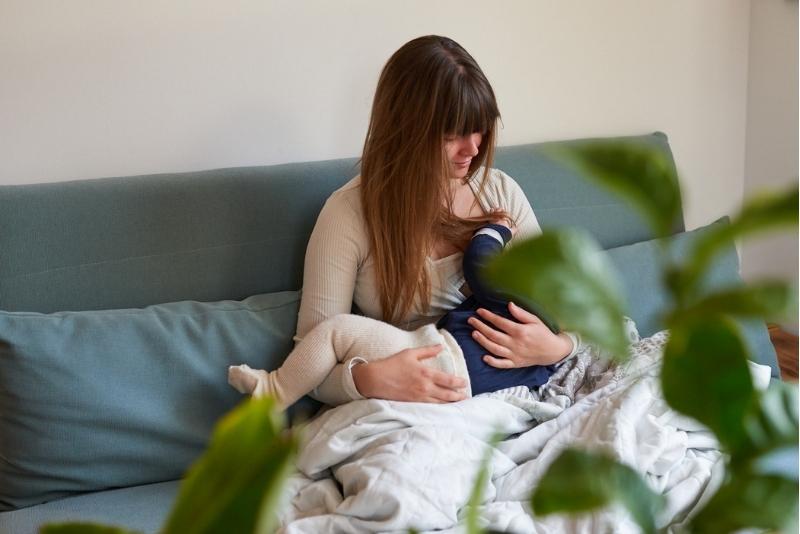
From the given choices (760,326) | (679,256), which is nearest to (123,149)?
(679,256)

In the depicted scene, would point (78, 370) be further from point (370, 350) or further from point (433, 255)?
point (433, 255)

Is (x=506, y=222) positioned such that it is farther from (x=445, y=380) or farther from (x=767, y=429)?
(x=767, y=429)

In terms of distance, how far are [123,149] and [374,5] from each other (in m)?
0.64

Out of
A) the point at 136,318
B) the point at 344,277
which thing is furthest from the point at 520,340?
the point at 136,318

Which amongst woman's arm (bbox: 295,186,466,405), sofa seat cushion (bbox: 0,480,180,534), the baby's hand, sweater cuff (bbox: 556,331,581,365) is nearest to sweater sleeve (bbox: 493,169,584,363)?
the baby's hand

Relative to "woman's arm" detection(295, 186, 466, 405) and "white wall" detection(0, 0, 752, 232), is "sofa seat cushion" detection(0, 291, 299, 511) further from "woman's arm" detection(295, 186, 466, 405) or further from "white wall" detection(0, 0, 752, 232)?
"white wall" detection(0, 0, 752, 232)

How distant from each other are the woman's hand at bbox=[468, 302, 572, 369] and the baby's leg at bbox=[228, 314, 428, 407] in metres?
0.14

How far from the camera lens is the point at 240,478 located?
1.44 ft

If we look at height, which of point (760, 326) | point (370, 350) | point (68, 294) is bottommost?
point (760, 326)

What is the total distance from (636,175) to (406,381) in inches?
47.7

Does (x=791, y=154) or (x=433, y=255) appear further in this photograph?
(x=791, y=154)

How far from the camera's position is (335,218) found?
1740 mm

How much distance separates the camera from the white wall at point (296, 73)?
186 centimetres

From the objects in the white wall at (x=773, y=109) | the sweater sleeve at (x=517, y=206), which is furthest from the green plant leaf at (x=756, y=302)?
the white wall at (x=773, y=109)
